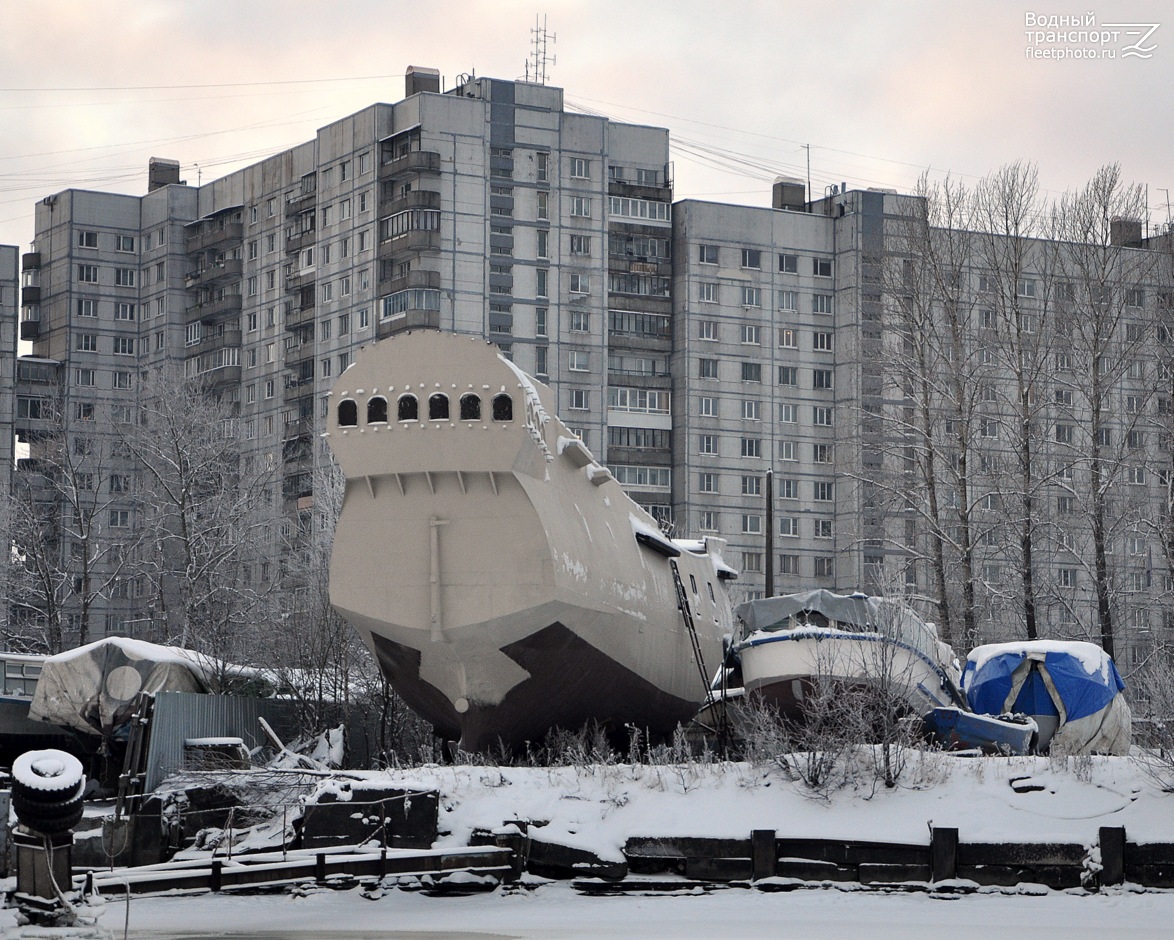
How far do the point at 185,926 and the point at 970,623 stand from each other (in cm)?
2702

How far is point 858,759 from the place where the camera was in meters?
23.6

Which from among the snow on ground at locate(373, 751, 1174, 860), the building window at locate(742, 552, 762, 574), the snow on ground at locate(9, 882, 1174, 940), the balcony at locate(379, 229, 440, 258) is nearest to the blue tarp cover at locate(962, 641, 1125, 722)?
the snow on ground at locate(373, 751, 1174, 860)

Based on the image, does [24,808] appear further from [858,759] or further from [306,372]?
[306,372]

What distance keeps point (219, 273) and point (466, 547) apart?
2629 inches

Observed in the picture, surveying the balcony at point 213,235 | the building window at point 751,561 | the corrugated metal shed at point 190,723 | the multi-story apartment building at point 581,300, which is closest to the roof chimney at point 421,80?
the multi-story apartment building at point 581,300

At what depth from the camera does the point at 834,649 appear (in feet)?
92.7

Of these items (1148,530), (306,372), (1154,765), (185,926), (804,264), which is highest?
(804,264)

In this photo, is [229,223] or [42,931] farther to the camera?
[229,223]

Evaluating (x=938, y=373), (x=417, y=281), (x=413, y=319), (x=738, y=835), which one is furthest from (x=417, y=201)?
(x=738, y=835)

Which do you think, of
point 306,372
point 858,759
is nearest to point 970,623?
point 858,759

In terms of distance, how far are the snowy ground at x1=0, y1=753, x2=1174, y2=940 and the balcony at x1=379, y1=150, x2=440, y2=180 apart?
55.8m

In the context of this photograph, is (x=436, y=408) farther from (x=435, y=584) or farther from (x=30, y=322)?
(x=30, y=322)

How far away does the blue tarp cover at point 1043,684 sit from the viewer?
2888 cm

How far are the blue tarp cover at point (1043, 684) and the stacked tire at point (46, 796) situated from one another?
60.8ft
